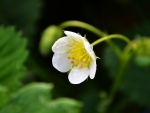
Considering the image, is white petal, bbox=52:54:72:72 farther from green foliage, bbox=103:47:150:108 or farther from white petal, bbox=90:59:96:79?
green foliage, bbox=103:47:150:108

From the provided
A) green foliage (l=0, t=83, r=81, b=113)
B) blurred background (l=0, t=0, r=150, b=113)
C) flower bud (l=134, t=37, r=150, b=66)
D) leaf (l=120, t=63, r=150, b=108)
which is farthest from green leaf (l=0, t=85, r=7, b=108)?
leaf (l=120, t=63, r=150, b=108)

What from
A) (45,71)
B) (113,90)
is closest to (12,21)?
(45,71)

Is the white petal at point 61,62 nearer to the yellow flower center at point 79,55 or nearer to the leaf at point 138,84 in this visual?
the yellow flower center at point 79,55

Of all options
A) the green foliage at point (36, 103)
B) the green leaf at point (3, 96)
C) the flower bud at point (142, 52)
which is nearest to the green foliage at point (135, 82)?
the flower bud at point (142, 52)

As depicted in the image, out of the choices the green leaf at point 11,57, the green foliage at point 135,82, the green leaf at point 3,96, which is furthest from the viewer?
the green foliage at point 135,82

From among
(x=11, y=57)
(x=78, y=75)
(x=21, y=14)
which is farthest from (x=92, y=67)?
(x=21, y=14)

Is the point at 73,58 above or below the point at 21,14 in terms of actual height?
below

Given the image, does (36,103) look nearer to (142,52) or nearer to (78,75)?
(78,75)
